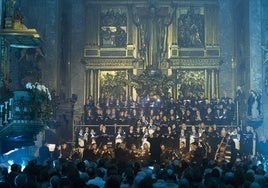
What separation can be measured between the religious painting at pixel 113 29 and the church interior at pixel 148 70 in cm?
6

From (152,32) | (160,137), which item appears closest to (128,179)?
(160,137)

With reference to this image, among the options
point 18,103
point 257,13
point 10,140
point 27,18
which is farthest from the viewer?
point 257,13

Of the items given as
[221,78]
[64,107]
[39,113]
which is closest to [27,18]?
[64,107]

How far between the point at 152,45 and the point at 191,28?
2685 mm

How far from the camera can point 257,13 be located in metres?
26.4

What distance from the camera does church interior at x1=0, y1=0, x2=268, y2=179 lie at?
22.6m

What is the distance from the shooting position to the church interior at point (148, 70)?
2261cm

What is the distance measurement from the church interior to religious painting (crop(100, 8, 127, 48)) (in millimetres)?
62

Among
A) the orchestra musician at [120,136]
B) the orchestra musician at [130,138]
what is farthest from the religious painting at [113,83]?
the orchestra musician at [130,138]

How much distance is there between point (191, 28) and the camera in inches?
1172

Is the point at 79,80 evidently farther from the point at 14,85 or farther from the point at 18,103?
the point at 18,103

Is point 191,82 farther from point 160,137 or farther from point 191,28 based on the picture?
point 160,137

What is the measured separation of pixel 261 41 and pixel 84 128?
10.8 meters

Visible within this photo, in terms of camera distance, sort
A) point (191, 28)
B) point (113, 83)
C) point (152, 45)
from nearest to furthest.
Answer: point (113, 83) → point (152, 45) → point (191, 28)
